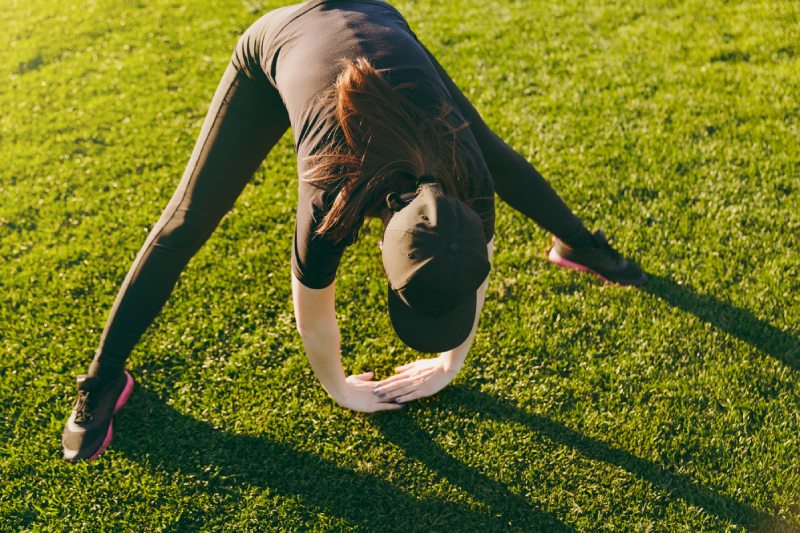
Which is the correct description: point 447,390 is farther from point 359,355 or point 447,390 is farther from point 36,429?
point 36,429

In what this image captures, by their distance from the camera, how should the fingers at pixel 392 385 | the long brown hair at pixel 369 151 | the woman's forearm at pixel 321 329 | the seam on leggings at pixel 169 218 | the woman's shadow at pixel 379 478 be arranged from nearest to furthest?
1. the long brown hair at pixel 369 151
2. the woman's forearm at pixel 321 329
3. the seam on leggings at pixel 169 218
4. the woman's shadow at pixel 379 478
5. the fingers at pixel 392 385

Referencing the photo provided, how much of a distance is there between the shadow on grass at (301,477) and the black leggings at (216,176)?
0.37 meters

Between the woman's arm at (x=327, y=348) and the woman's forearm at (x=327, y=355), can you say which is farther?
the woman's forearm at (x=327, y=355)

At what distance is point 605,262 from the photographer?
144 inches

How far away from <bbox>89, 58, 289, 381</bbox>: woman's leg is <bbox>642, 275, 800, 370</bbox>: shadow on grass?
225 centimetres

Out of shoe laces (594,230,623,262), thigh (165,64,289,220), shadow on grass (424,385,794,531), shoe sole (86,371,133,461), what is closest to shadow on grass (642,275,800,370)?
shoe laces (594,230,623,262)

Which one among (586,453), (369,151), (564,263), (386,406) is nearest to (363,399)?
(386,406)

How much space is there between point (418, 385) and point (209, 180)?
138 cm

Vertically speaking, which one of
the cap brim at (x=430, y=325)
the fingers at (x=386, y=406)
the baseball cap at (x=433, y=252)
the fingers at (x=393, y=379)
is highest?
the baseball cap at (x=433, y=252)

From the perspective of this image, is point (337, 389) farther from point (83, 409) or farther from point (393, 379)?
point (83, 409)

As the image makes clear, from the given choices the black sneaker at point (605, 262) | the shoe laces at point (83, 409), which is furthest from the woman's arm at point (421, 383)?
the shoe laces at point (83, 409)

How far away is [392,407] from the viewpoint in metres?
3.24

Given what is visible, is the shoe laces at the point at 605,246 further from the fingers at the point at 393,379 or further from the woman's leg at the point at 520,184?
the fingers at the point at 393,379

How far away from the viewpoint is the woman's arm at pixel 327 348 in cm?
247
